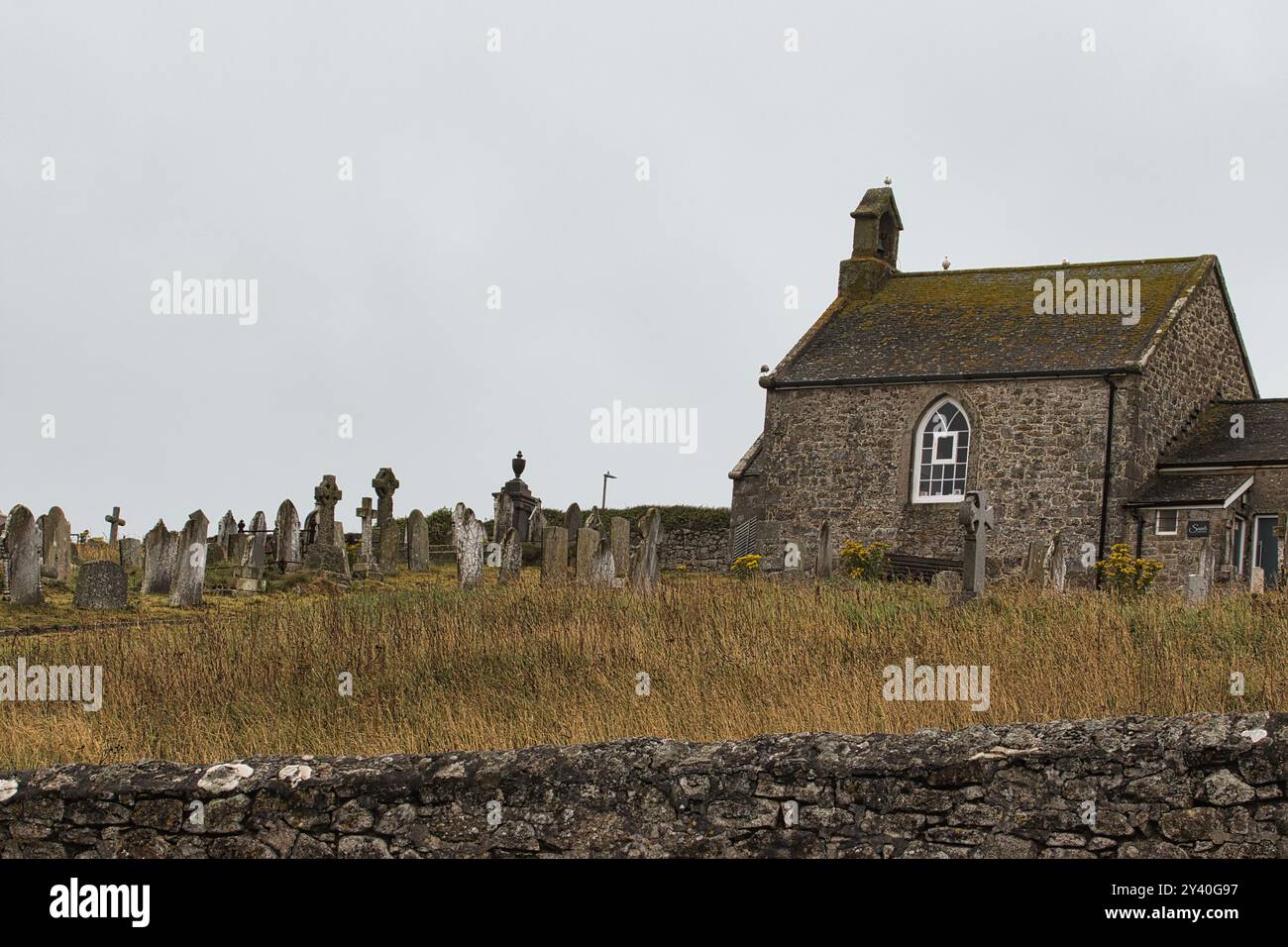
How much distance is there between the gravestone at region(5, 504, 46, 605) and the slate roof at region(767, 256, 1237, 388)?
16.4 meters

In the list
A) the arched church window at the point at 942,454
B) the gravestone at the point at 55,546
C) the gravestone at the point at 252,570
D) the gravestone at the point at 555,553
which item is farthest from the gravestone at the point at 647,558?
the arched church window at the point at 942,454

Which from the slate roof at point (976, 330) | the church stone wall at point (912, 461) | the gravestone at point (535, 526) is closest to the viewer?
the church stone wall at point (912, 461)

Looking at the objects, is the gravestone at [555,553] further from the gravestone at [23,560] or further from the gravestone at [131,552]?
the gravestone at [131,552]

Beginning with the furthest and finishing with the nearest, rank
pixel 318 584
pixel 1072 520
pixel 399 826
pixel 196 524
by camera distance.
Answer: pixel 1072 520
pixel 318 584
pixel 196 524
pixel 399 826

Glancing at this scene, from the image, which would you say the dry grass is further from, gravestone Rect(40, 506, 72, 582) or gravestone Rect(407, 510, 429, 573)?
gravestone Rect(407, 510, 429, 573)

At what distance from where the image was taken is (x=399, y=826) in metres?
9.30

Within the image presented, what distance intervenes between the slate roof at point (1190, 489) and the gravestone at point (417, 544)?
484 inches

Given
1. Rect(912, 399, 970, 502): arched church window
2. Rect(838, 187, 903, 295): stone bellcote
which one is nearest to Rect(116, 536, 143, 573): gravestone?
Rect(912, 399, 970, 502): arched church window

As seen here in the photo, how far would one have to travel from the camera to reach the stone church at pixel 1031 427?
97.9 feet

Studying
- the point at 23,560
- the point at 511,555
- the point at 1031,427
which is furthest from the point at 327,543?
the point at 1031,427

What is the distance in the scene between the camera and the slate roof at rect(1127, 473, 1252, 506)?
29.2 meters
